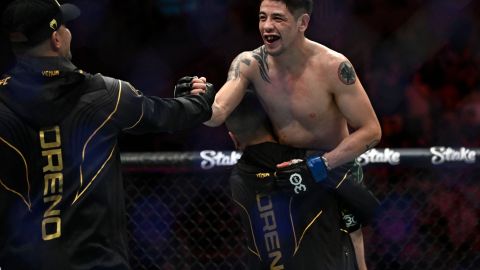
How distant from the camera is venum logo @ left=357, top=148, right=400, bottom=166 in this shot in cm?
329

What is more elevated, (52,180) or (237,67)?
(237,67)

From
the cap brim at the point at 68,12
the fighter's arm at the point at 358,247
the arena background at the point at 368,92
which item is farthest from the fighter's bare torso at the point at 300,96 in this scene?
the cap brim at the point at 68,12

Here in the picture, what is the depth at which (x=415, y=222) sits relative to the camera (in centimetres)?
354

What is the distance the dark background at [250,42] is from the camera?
398 centimetres

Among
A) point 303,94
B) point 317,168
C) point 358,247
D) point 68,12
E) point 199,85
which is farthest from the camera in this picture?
point 358,247

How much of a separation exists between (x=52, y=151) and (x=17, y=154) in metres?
0.08

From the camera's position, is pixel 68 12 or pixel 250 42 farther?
pixel 250 42

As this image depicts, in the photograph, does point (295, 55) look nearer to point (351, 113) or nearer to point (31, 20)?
point (351, 113)

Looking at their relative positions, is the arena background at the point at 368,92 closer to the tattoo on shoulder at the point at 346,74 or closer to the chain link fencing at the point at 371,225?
the chain link fencing at the point at 371,225

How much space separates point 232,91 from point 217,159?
21.2 inches

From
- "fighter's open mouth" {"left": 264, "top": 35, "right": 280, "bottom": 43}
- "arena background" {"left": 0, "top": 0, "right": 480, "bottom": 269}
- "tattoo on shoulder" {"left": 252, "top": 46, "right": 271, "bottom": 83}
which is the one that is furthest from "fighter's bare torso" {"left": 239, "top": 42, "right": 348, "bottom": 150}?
"arena background" {"left": 0, "top": 0, "right": 480, "bottom": 269}

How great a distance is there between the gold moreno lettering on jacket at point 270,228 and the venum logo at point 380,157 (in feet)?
1.97

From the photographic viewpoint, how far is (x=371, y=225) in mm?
3572

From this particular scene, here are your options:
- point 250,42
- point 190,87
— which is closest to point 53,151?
point 190,87
